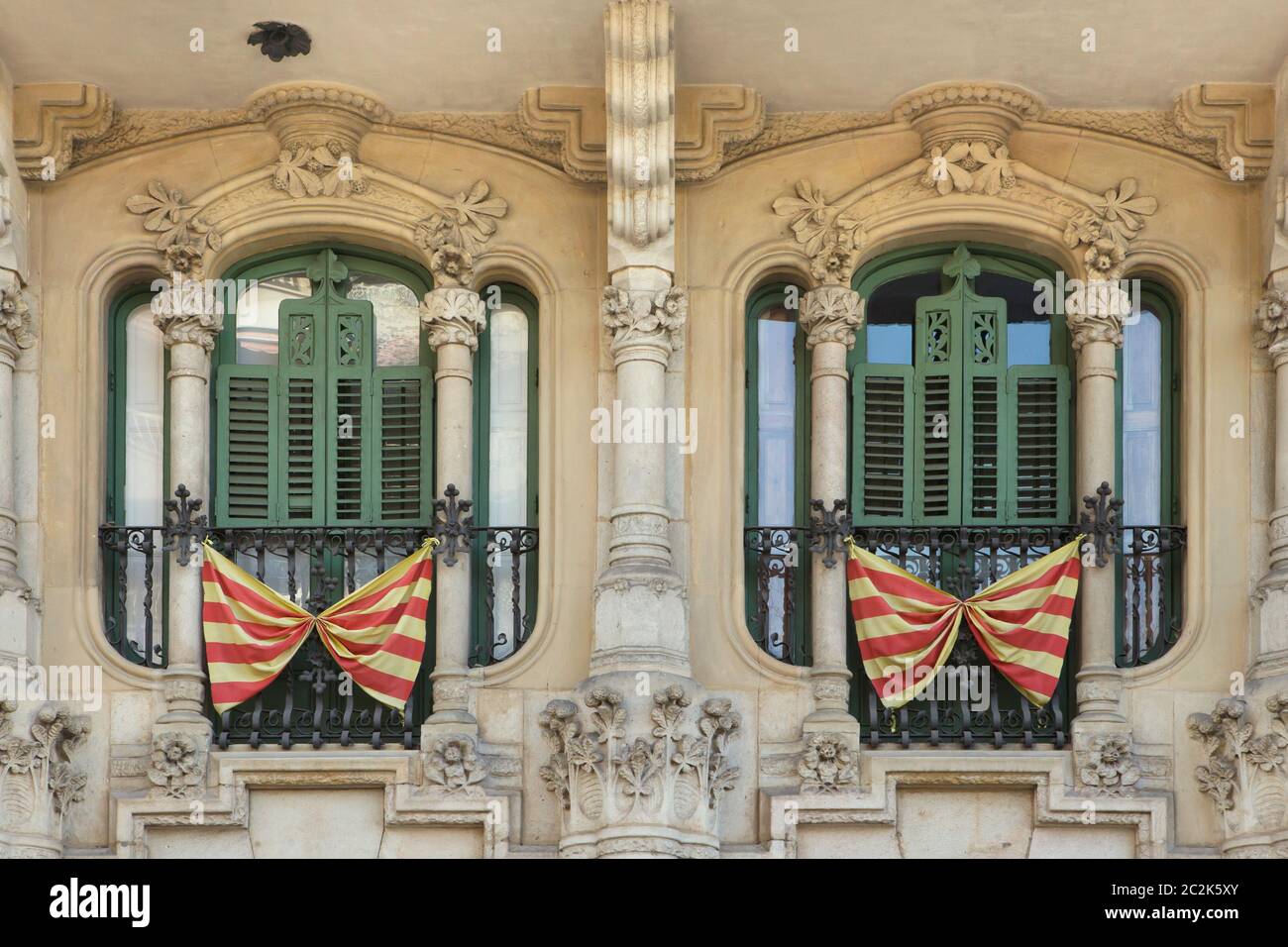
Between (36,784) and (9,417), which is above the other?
(9,417)

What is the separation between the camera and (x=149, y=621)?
2275 cm

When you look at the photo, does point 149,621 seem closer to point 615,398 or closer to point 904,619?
point 615,398

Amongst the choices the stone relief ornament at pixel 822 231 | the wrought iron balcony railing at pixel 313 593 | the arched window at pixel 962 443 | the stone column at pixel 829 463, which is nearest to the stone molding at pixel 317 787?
the wrought iron balcony railing at pixel 313 593

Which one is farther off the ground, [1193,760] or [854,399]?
[854,399]

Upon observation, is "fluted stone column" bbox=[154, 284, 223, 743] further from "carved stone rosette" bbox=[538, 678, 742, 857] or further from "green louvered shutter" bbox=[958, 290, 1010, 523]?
"green louvered shutter" bbox=[958, 290, 1010, 523]

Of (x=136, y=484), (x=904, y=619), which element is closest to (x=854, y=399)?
(x=904, y=619)

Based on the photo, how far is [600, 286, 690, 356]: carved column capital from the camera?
22531mm

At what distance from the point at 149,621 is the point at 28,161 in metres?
3.08

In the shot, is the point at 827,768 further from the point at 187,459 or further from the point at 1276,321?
the point at 187,459

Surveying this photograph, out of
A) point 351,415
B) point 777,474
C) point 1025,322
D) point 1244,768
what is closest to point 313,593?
point 351,415

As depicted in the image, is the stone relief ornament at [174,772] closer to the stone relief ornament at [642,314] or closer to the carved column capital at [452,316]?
the carved column capital at [452,316]

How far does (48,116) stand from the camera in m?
23.2

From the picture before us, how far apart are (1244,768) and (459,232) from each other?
602cm

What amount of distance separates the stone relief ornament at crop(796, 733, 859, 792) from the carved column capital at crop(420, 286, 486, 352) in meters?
3.46
